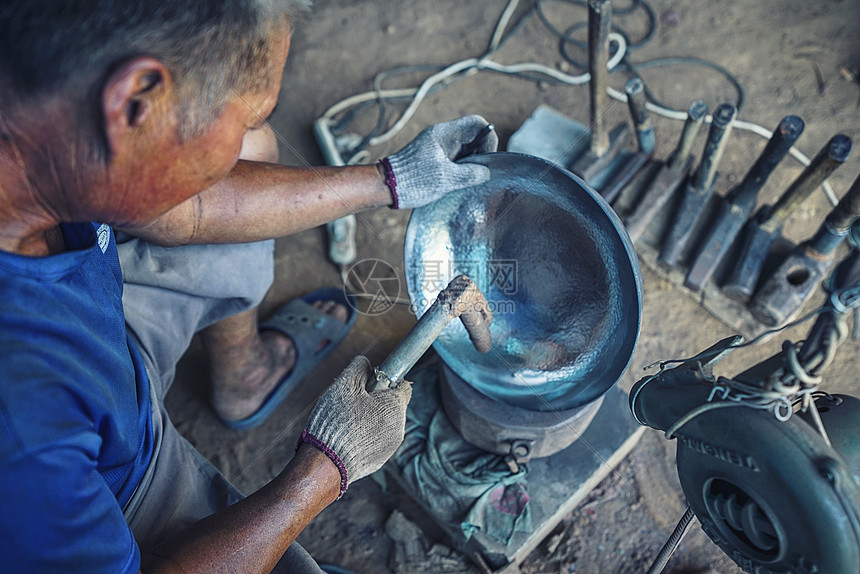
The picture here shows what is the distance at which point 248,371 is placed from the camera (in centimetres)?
196

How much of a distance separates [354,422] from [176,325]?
0.54 meters

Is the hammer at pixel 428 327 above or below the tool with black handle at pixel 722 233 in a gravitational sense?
above

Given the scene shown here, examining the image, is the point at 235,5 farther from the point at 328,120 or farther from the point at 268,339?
the point at 328,120

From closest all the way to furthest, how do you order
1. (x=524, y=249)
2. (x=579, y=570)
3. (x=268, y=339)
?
(x=524, y=249), (x=579, y=570), (x=268, y=339)

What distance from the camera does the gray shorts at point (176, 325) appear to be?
1.23 m

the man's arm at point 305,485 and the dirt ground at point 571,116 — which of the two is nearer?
the man's arm at point 305,485

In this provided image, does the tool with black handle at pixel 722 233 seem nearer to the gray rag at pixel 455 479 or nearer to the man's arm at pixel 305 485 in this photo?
the gray rag at pixel 455 479

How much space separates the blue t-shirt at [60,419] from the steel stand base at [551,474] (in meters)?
0.96

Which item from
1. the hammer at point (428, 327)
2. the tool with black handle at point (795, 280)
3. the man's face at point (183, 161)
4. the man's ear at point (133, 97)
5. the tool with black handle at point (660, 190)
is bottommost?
the tool with black handle at point (795, 280)

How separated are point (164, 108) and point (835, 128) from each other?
269 cm

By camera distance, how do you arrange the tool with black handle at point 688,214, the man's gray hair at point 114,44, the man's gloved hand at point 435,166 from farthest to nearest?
the tool with black handle at point 688,214
the man's gloved hand at point 435,166
the man's gray hair at point 114,44

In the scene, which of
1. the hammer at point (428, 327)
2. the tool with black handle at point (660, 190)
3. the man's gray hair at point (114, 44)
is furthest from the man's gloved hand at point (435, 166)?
the tool with black handle at point (660, 190)

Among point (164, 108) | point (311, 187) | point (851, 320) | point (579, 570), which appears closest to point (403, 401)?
point (311, 187)

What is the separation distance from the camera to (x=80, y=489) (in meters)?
0.84
